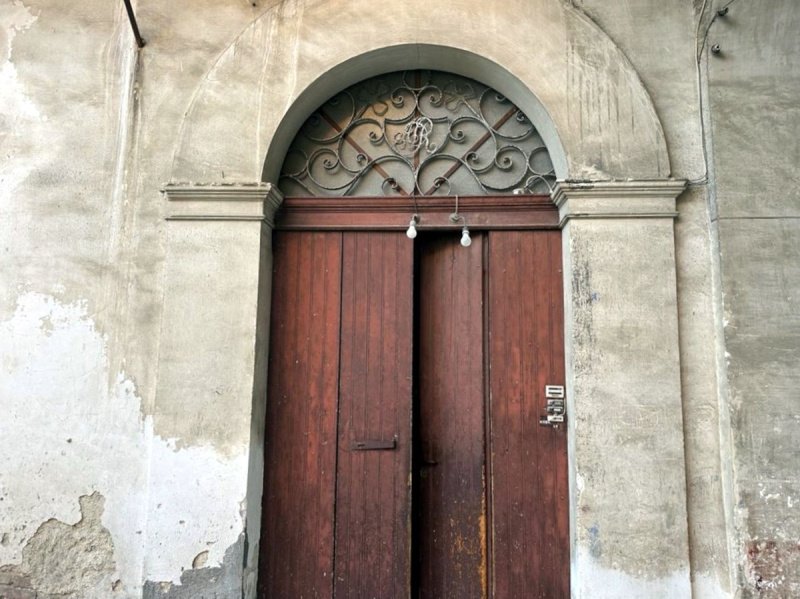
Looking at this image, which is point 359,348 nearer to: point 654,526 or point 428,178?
point 428,178

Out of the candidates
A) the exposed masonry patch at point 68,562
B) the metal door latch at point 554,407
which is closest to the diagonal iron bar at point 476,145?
the metal door latch at point 554,407

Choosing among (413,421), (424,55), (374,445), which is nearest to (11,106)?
(424,55)

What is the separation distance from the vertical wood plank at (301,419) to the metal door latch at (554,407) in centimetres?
146

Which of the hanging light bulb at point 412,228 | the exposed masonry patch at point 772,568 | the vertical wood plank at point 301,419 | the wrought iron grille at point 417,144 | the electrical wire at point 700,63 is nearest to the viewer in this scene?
the exposed masonry patch at point 772,568

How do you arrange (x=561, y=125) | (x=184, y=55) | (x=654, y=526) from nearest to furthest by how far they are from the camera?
(x=654, y=526) → (x=561, y=125) → (x=184, y=55)

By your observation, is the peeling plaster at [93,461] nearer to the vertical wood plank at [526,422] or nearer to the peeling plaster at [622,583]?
the vertical wood plank at [526,422]

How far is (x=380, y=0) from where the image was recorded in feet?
12.9

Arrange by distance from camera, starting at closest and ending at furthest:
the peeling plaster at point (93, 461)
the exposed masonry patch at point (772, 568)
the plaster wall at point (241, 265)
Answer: the exposed masonry patch at point (772, 568), the plaster wall at point (241, 265), the peeling plaster at point (93, 461)

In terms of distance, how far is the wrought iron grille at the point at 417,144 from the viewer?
4.11 m

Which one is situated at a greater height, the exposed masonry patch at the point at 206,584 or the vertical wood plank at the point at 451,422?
the vertical wood plank at the point at 451,422

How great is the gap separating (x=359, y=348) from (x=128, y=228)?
182 cm

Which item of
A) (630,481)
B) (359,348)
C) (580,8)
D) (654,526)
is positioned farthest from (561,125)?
(654,526)

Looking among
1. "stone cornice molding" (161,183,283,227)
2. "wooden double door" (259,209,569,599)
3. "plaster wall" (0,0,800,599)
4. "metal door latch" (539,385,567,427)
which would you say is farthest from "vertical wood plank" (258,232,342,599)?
"metal door latch" (539,385,567,427)

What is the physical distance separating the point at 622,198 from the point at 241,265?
257 centimetres
